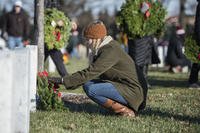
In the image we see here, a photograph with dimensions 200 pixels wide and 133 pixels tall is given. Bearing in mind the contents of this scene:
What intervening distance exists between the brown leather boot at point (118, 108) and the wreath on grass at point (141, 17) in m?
5.44

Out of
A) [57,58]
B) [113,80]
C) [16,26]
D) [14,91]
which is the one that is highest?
[14,91]

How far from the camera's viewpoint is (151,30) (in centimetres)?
1409

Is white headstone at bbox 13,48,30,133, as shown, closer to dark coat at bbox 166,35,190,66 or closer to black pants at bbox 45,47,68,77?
black pants at bbox 45,47,68,77

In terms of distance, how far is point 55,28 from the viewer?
13.2 metres

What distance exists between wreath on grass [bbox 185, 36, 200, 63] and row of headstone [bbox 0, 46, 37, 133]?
668 cm

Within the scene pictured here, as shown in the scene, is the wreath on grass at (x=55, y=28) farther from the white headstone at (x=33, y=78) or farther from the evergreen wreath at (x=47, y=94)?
the white headstone at (x=33, y=78)

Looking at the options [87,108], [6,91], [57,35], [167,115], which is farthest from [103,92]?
[57,35]

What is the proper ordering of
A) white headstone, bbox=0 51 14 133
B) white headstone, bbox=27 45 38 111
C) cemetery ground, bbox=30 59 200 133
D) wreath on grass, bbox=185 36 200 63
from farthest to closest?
1. wreath on grass, bbox=185 36 200 63
2. white headstone, bbox=27 45 38 111
3. cemetery ground, bbox=30 59 200 133
4. white headstone, bbox=0 51 14 133

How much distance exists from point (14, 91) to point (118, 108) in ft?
7.83

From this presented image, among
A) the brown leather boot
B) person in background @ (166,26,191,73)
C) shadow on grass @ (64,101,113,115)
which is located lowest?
person in background @ (166,26,191,73)

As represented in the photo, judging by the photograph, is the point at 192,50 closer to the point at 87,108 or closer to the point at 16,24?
the point at 87,108

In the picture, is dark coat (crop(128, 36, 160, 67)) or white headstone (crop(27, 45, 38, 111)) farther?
dark coat (crop(128, 36, 160, 67))

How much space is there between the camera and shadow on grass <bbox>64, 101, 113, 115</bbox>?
9234 mm

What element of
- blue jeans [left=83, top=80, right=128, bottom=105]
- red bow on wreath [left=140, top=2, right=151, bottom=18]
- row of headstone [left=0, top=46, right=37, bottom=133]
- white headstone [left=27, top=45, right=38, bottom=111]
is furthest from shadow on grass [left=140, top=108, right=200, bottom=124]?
red bow on wreath [left=140, top=2, right=151, bottom=18]
